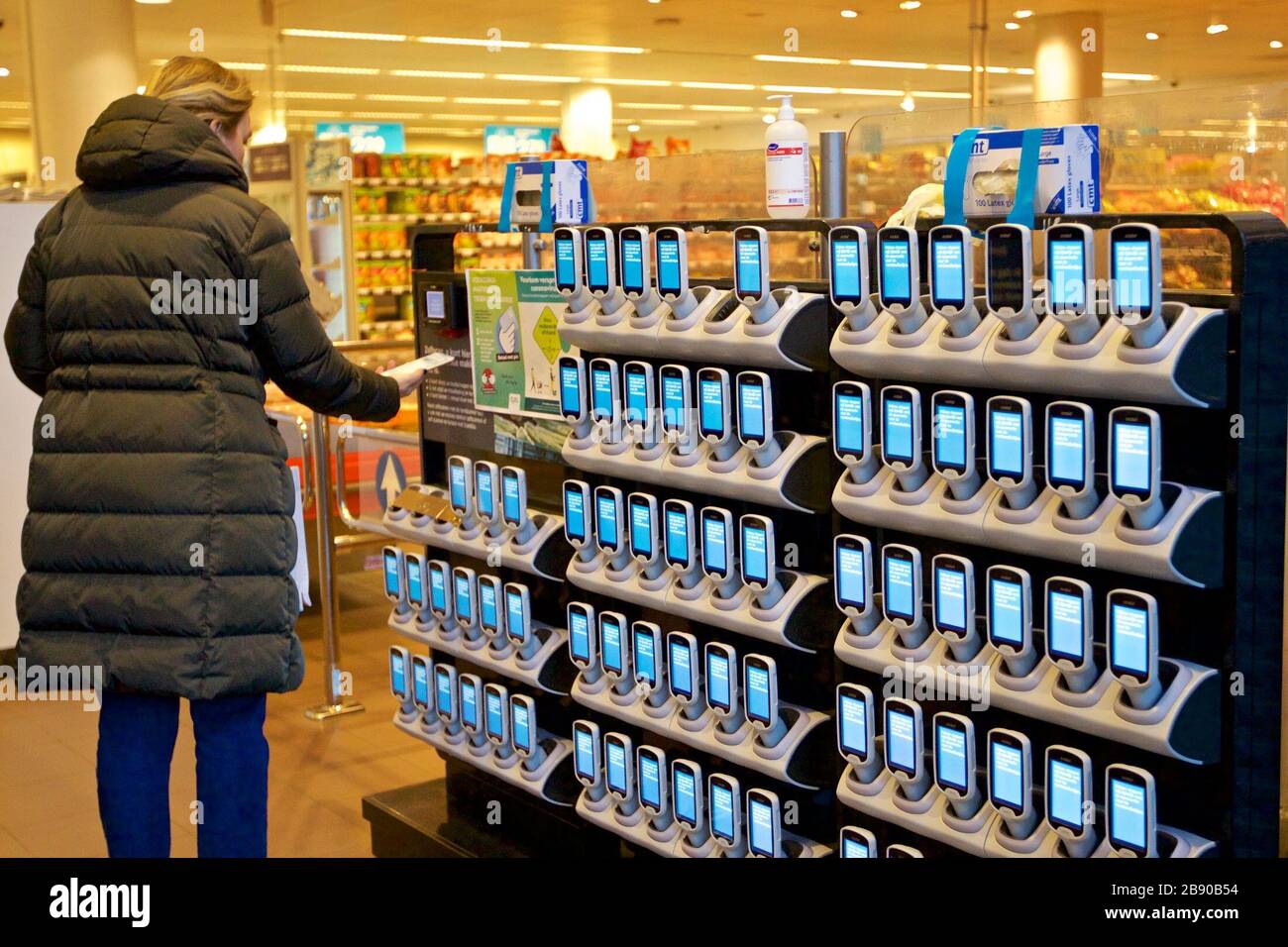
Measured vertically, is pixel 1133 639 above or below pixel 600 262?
below

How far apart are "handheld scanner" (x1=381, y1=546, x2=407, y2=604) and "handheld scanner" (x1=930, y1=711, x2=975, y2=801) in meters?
1.77

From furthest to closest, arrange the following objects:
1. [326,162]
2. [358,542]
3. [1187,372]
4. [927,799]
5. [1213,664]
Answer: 1. [326,162]
2. [358,542]
3. [927,799]
4. [1213,664]
5. [1187,372]

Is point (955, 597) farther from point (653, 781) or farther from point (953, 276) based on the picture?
point (653, 781)

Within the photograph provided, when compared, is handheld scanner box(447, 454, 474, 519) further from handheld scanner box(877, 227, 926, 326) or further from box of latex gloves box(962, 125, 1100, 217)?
box of latex gloves box(962, 125, 1100, 217)

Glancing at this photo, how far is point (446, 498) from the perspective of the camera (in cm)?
376

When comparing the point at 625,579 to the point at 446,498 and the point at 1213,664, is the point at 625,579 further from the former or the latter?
the point at 1213,664

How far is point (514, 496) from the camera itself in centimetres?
347

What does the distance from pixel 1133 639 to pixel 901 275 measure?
0.70 m

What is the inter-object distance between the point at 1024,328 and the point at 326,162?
30.7 feet

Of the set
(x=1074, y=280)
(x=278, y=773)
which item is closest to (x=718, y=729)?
(x=1074, y=280)

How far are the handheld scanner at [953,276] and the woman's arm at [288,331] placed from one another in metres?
1.08

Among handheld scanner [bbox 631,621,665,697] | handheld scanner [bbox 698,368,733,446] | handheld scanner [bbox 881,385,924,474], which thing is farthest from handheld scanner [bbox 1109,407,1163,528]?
handheld scanner [bbox 631,621,665,697]

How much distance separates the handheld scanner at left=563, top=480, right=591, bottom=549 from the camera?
3207 mm
